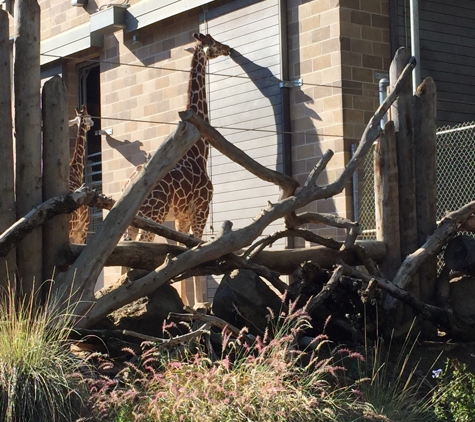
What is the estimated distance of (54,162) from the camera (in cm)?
775

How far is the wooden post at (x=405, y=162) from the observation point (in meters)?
9.73

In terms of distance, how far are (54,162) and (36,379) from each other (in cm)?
247

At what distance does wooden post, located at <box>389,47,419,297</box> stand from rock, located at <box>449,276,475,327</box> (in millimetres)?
591

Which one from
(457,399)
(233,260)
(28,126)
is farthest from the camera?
(233,260)

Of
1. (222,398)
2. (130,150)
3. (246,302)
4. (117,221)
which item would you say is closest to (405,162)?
(246,302)

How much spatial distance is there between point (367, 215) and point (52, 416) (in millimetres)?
7142

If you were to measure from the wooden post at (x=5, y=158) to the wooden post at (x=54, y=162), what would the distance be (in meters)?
0.31

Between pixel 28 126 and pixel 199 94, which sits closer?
pixel 28 126

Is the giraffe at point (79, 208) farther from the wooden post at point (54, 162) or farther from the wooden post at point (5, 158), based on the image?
the wooden post at point (5, 158)

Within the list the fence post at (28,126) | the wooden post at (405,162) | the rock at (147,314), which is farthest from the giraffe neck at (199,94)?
the fence post at (28,126)

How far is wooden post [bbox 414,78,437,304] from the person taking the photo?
32.0 feet

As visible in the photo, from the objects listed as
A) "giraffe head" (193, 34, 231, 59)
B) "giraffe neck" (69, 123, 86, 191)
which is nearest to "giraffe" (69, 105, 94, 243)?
"giraffe neck" (69, 123, 86, 191)

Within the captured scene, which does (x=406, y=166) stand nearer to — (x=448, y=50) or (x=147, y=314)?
(x=147, y=314)

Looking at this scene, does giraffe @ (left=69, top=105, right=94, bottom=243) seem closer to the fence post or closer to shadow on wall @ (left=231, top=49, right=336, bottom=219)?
shadow on wall @ (left=231, top=49, right=336, bottom=219)
